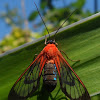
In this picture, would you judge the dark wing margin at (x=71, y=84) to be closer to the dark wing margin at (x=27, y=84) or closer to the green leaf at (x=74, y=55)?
the green leaf at (x=74, y=55)

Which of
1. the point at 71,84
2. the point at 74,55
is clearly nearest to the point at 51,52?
the point at 74,55

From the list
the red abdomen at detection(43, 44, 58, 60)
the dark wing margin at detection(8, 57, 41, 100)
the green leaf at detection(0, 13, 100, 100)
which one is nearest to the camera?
the green leaf at detection(0, 13, 100, 100)

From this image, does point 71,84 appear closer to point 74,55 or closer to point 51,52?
point 74,55

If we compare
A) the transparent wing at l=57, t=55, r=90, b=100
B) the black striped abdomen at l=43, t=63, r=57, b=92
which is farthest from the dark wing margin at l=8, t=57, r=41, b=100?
the transparent wing at l=57, t=55, r=90, b=100

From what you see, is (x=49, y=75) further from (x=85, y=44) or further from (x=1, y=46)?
(x=1, y=46)

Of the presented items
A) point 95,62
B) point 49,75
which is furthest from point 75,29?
point 49,75

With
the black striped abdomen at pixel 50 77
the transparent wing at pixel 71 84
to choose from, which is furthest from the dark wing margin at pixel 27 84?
the transparent wing at pixel 71 84

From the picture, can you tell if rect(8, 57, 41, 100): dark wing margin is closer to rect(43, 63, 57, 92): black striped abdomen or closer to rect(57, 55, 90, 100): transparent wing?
rect(43, 63, 57, 92): black striped abdomen
